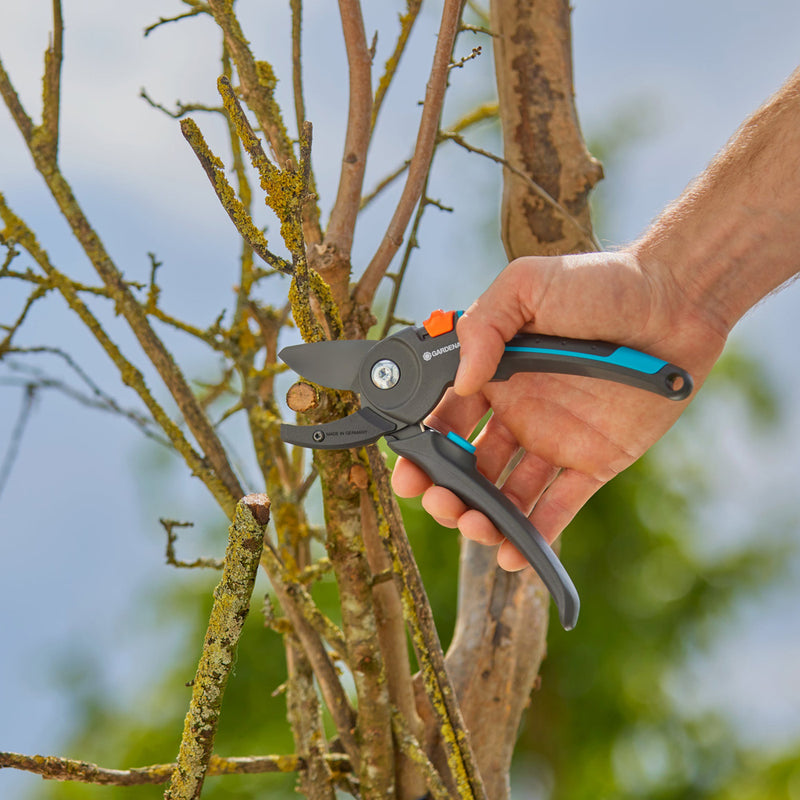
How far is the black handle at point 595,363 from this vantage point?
0.68m

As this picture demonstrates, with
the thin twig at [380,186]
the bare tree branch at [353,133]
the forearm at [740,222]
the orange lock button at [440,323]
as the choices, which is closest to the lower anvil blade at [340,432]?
the orange lock button at [440,323]

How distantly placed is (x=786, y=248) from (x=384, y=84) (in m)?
0.51

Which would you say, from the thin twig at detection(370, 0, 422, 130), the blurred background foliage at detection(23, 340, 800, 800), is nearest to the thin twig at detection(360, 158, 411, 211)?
the thin twig at detection(370, 0, 422, 130)

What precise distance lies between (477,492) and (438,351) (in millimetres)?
143

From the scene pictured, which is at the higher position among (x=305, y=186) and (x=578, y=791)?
(x=305, y=186)

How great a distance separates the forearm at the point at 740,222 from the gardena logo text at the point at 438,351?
0.22m

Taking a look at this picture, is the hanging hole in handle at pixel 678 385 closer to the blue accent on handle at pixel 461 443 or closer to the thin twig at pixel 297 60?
the blue accent on handle at pixel 461 443

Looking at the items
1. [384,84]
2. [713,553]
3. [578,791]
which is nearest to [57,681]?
[578,791]

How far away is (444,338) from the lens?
0.76 meters

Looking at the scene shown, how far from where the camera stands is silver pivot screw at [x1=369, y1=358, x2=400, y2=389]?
0.76m

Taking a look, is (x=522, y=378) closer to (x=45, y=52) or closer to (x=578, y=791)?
(x=45, y=52)

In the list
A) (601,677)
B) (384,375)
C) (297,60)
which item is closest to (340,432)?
(384,375)

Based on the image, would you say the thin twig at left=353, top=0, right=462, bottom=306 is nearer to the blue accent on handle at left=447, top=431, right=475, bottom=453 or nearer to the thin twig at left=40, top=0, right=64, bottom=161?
the blue accent on handle at left=447, top=431, right=475, bottom=453

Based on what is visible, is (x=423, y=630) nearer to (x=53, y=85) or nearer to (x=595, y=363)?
(x=595, y=363)
